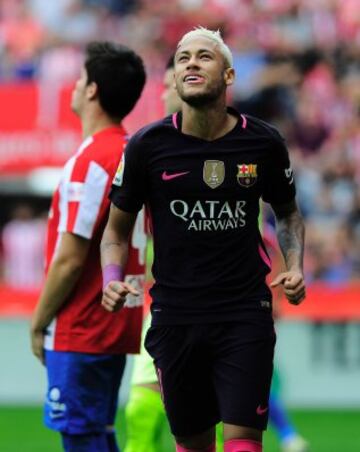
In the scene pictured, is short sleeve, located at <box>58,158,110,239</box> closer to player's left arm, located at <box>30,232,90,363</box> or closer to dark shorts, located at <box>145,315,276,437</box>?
player's left arm, located at <box>30,232,90,363</box>

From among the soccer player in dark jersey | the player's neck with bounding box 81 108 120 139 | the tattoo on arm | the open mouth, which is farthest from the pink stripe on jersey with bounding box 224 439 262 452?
the player's neck with bounding box 81 108 120 139

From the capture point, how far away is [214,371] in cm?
641

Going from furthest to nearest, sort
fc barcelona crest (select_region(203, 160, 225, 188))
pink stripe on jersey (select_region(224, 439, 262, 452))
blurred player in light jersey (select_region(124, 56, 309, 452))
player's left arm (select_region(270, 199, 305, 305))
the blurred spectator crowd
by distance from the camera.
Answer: the blurred spectator crowd → blurred player in light jersey (select_region(124, 56, 309, 452)) → player's left arm (select_region(270, 199, 305, 305)) → fc barcelona crest (select_region(203, 160, 225, 188)) → pink stripe on jersey (select_region(224, 439, 262, 452))

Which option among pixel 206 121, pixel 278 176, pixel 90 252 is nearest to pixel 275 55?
pixel 90 252

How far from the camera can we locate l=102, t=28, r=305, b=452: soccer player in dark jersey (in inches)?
249

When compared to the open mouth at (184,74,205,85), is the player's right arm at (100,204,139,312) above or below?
below

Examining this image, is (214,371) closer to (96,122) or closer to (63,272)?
(63,272)

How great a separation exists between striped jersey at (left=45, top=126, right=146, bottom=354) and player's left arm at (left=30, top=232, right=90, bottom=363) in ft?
0.15

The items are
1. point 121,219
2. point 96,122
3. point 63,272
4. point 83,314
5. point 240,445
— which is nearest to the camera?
point 240,445

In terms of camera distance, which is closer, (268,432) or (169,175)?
(169,175)

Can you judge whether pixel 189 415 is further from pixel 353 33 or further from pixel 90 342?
pixel 353 33

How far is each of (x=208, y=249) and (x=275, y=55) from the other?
42.7 ft

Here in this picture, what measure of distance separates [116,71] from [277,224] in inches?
56.8

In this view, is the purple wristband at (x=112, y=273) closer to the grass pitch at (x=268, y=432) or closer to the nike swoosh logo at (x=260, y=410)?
the nike swoosh logo at (x=260, y=410)
